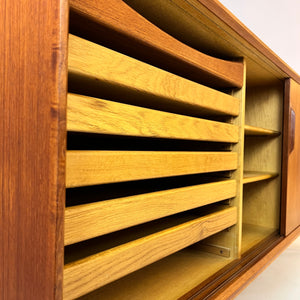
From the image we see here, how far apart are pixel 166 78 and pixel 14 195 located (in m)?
0.44

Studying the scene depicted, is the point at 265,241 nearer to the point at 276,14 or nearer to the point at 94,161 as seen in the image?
the point at 94,161

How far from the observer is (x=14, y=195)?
2.06 feet

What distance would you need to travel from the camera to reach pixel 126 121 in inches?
28.0

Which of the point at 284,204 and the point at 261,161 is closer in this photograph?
the point at 284,204

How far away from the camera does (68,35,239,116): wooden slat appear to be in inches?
24.0

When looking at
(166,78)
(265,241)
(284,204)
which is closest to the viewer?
(166,78)

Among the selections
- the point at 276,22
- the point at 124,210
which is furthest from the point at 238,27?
the point at 276,22

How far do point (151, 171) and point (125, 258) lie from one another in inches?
7.9

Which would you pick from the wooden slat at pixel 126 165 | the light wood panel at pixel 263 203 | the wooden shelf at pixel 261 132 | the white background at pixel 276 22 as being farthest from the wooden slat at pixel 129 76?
the white background at pixel 276 22

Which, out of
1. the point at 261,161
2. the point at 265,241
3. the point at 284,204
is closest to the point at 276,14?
the point at 261,161

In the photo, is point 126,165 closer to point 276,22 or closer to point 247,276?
point 247,276

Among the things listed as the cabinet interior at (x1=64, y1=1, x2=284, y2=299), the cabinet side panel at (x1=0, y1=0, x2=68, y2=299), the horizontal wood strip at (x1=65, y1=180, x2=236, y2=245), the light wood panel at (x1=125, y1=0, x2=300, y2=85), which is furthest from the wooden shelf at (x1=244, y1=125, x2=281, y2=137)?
the cabinet side panel at (x1=0, y1=0, x2=68, y2=299)

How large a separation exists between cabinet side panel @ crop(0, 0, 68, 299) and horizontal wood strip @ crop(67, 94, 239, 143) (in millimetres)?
47

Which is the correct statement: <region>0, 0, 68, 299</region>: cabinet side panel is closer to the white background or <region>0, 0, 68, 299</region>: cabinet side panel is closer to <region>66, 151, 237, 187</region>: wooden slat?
<region>66, 151, 237, 187</region>: wooden slat
